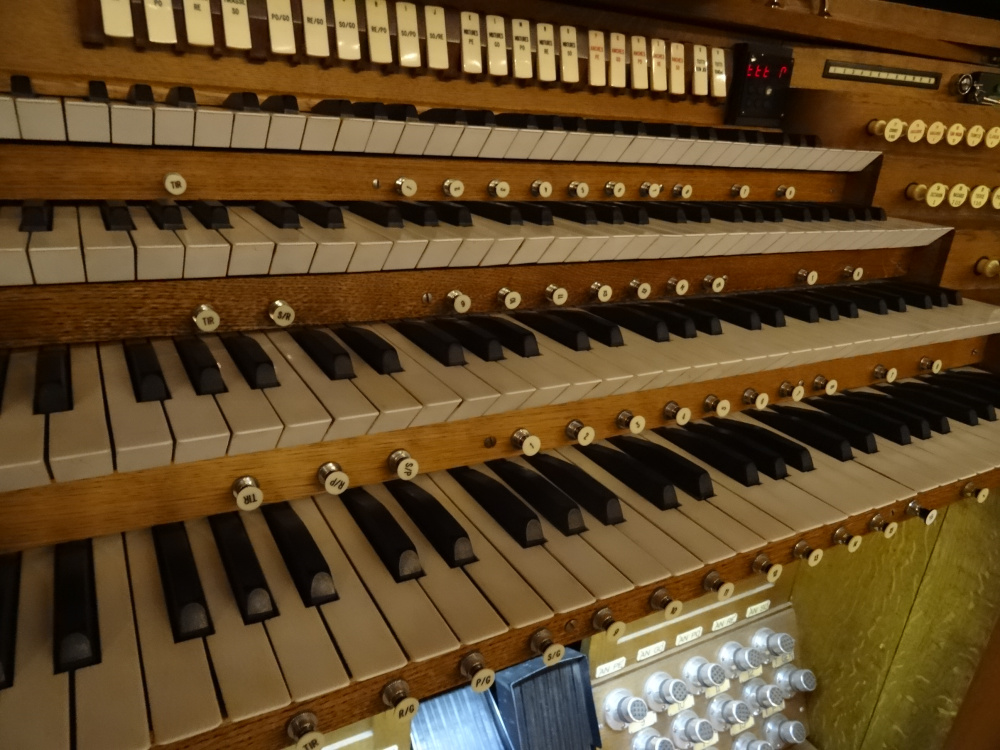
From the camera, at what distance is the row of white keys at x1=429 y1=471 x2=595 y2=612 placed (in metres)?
1.05

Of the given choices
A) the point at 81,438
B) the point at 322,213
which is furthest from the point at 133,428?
the point at 322,213

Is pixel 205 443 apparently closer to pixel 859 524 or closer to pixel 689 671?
pixel 859 524

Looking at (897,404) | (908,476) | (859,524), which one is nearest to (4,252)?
(859,524)

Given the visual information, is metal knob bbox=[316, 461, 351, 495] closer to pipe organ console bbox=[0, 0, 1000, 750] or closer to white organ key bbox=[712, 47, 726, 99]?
pipe organ console bbox=[0, 0, 1000, 750]

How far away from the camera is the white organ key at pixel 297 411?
39.3 inches

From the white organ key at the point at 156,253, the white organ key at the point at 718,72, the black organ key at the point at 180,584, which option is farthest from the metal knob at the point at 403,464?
the white organ key at the point at 718,72

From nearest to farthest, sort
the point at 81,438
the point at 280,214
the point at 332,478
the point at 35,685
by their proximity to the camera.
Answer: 1. the point at 35,685
2. the point at 81,438
3. the point at 332,478
4. the point at 280,214

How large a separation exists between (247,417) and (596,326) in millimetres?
→ 755

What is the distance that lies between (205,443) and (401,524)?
0.35 metres

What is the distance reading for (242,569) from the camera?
95cm

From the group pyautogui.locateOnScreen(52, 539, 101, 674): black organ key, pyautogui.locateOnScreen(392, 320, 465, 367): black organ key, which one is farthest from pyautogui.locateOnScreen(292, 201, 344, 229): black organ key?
pyautogui.locateOnScreen(52, 539, 101, 674): black organ key

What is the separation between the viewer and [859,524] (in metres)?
1.43

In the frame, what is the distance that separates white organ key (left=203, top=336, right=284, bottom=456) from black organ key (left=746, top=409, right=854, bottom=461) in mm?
1182

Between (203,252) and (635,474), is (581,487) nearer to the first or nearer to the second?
(635,474)
